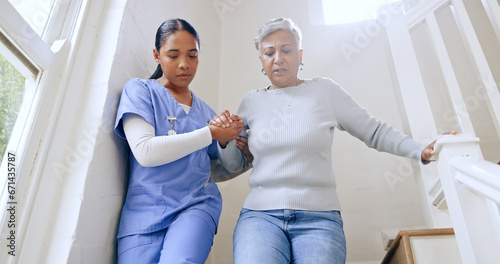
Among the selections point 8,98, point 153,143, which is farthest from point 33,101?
point 153,143

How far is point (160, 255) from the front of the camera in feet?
3.53

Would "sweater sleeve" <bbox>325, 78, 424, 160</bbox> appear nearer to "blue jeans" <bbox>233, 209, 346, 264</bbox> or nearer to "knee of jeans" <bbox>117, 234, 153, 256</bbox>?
"blue jeans" <bbox>233, 209, 346, 264</bbox>

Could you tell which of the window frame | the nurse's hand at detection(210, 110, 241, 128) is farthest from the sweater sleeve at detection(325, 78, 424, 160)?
the window frame

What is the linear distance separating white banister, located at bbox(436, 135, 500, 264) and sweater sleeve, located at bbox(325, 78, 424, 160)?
298 mm

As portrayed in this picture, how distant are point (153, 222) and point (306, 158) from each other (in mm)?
543

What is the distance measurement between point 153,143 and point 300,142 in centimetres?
50

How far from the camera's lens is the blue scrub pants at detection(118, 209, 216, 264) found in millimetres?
1035

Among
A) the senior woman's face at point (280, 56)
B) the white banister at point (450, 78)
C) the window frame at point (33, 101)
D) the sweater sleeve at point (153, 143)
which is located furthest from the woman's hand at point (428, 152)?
the window frame at point (33, 101)

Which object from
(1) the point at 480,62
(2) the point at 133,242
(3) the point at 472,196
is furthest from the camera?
(1) the point at 480,62

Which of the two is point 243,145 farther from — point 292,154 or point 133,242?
point 133,242

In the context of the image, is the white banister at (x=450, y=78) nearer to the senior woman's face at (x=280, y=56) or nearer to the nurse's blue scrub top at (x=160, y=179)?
the senior woman's face at (x=280, y=56)

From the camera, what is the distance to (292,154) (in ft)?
4.17

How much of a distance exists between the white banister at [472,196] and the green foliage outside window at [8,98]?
1.13m

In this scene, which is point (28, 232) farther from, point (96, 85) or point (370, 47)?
point (370, 47)
